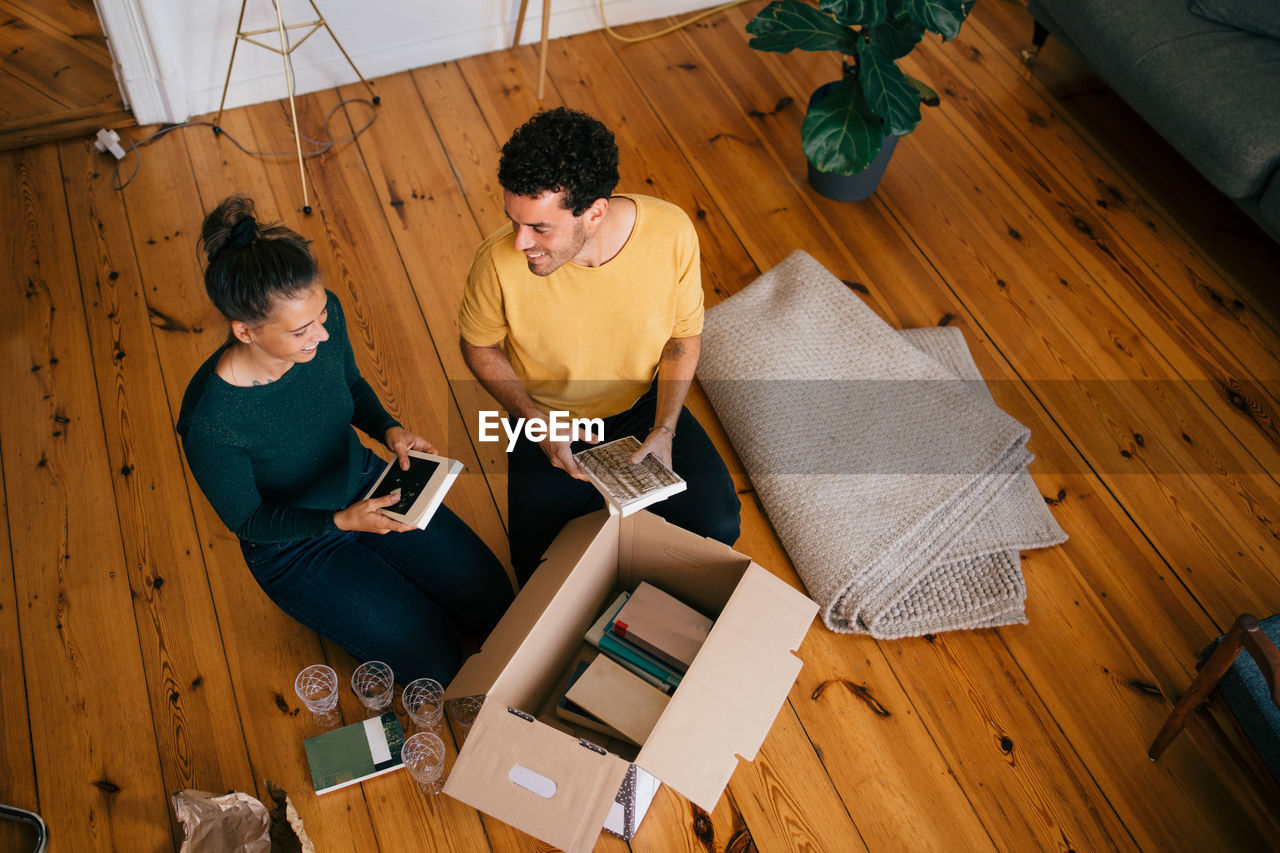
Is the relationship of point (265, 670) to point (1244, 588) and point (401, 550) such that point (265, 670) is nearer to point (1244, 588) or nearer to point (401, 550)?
point (401, 550)

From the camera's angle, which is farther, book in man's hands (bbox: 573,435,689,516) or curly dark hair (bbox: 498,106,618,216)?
book in man's hands (bbox: 573,435,689,516)

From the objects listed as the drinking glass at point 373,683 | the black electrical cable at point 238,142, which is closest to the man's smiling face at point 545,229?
the drinking glass at point 373,683

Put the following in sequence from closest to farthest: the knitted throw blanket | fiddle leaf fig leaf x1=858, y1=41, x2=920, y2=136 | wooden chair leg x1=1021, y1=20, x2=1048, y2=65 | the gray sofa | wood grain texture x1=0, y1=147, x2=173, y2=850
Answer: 1. wood grain texture x1=0, y1=147, x2=173, y2=850
2. the knitted throw blanket
3. fiddle leaf fig leaf x1=858, y1=41, x2=920, y2=136
4. the gray sofa
5. wooden chair leg x1=1021, y1=20, x2=1048, y2=65

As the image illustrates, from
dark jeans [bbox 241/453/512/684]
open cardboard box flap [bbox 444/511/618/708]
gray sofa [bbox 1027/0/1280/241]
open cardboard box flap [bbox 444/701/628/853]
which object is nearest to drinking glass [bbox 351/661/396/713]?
dark jeans [bbox 241/453/512/684]

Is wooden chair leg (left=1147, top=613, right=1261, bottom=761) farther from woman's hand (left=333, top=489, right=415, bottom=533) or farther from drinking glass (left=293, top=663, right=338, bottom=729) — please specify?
drinking glass (left=293, top=663, right=338, bottom=729)

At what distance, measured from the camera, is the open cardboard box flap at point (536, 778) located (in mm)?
1357

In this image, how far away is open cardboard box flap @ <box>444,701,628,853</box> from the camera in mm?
1357

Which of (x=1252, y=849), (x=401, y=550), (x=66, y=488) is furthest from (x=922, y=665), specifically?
(x=66, y=488)

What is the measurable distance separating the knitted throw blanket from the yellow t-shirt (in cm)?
48

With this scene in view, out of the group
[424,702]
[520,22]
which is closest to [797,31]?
[520,22]

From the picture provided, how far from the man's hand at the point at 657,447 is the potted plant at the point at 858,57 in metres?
1.02

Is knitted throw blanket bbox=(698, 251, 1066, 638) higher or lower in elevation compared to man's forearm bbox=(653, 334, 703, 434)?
lower

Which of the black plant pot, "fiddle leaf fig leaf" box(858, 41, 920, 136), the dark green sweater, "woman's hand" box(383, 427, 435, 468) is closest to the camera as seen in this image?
the dark green sweater

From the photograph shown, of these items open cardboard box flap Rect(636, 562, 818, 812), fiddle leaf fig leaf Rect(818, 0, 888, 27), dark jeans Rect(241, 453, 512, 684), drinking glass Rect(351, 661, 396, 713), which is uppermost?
fiddle leaf fig leaf Rect(818, 0, 888, 27)
